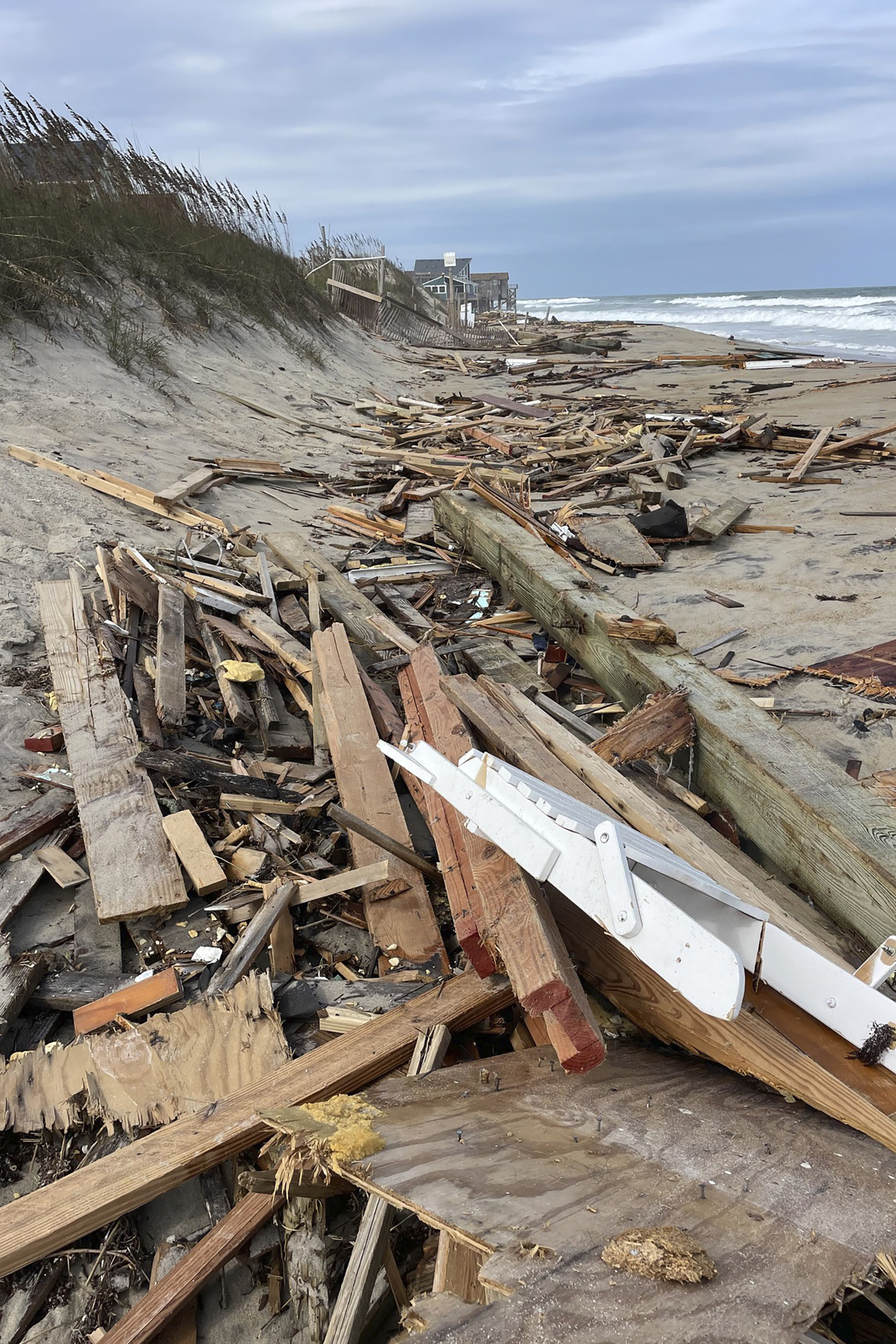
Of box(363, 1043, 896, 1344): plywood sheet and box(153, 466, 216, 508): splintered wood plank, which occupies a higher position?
box(153, 466, 216, 508): splintered wood plank

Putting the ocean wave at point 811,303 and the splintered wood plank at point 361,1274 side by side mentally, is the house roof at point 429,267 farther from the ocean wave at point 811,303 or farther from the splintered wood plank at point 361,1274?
the splintered wood plank at point 361,1274

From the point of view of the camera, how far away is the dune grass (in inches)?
432

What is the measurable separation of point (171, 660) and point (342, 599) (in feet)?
4.95

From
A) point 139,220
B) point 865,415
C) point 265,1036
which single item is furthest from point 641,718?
point 139,220

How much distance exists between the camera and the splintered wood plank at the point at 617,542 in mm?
6832

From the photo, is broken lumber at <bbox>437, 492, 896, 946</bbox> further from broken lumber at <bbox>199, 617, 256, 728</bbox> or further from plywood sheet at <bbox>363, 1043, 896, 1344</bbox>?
broken lumber at <bbox>199, 617, 256, 728</bbox>

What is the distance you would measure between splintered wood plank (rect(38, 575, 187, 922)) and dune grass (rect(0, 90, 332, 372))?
25.2 ft

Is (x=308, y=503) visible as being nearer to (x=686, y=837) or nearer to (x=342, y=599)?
(x=342, y=599)

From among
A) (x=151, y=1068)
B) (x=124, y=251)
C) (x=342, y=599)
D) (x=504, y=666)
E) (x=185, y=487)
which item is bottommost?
(x=151, y=1068)

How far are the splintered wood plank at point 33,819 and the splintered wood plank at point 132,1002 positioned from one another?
36.5 inches

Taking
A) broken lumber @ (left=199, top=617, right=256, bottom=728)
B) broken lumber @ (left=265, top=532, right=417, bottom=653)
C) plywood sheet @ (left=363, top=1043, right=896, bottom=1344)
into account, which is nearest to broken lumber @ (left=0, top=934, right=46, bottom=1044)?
plywood sheet @ (left=363, top=1043, right=896, bottom=1344)

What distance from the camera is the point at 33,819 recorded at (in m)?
3.43

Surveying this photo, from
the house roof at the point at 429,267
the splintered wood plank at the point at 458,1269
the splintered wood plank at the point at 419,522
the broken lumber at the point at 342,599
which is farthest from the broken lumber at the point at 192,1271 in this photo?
the house roof at the point at 429,267

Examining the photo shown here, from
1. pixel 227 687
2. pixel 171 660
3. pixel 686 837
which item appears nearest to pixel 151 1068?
pixel 686 837
